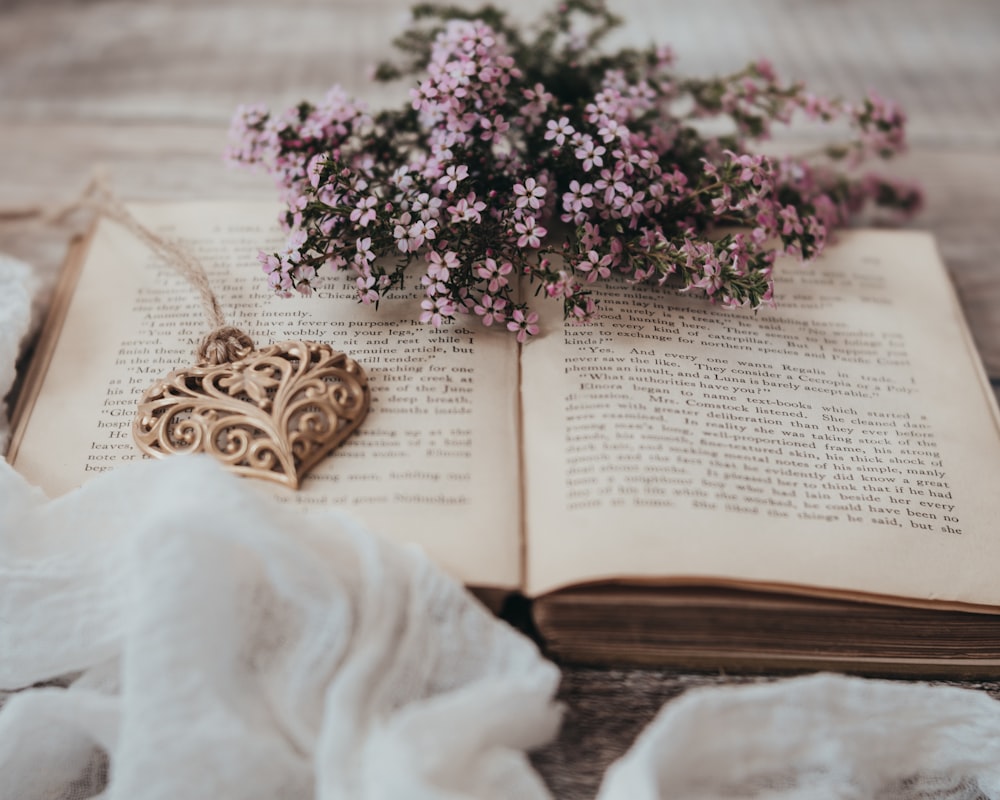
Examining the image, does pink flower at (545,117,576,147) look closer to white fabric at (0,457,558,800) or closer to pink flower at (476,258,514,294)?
pink flower at (476,258,514,294)

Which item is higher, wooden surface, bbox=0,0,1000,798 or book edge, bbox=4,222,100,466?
wooden surface, bbox=0,0,1000,798

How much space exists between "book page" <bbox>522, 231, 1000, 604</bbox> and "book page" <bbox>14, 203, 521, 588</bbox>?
5cm

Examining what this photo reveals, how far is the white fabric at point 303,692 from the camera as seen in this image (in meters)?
0.82

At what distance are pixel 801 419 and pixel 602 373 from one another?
0.25 meters

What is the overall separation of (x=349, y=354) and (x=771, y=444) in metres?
0.53

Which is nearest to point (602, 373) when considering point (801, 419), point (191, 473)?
point (801, 419)

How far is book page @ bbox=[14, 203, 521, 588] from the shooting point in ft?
3.20

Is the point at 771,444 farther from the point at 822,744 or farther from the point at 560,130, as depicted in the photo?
the point at 560,130

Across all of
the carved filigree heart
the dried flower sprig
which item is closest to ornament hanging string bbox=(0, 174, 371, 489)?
the carved filigree heart

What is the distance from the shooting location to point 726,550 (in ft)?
3.09

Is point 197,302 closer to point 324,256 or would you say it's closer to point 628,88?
point 324,256

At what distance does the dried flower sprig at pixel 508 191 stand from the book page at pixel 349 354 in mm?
53

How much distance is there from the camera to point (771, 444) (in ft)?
3.47

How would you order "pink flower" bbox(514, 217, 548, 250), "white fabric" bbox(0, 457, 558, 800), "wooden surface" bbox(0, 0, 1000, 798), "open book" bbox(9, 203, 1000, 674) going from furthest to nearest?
"wooden surface" bbox(0, 0, 1000, 798)
"pink flower" bbox(514, 217, 548, 250)
"open book" bbox(9, 203, 1000, 674)
"white fabric" bbox(0, 457, 558, 800)
